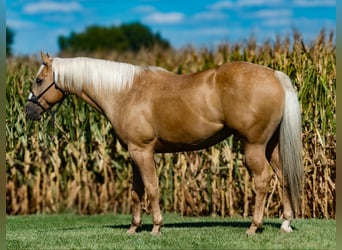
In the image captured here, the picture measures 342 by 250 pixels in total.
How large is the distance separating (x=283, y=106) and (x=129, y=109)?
181 cm

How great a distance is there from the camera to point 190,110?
27.0ft

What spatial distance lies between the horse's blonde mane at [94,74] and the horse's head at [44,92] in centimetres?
10

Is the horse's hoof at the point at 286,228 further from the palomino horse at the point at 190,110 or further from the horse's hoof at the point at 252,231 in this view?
the horse's hoof at the point at 252,231

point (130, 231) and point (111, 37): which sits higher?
point (111, 37)

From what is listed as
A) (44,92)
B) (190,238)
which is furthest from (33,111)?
(190,238)

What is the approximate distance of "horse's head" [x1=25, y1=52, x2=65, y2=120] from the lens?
8.88 meters

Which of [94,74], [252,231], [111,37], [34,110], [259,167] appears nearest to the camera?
[259,167]

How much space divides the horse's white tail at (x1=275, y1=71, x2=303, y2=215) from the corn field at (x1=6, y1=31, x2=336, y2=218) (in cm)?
332

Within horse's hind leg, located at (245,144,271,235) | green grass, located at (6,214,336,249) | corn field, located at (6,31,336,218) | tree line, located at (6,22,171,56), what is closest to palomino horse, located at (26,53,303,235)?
horse's hind leg, located at (245,144,271,235)

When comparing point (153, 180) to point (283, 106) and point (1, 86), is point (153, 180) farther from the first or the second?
point (1, 86)

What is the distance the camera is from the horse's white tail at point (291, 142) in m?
8.04

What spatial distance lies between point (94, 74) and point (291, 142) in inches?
99.1

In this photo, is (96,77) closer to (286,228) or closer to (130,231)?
(130,231)

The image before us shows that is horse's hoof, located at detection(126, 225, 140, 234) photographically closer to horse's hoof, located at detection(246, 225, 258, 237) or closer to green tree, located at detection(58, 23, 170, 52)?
horse's hoof, located at detection(246, 225, 258, 237)
